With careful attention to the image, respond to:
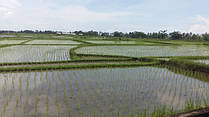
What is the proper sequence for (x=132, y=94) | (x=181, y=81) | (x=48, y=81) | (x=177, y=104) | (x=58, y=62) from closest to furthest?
(x=177, y=104)
(x=132, y=94)
(x=48, y=81)
(x=181, y=81)
(x=58, y=62)

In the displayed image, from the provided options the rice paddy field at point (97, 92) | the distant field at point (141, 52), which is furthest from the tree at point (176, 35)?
the rice paddy field at point (97, 92)

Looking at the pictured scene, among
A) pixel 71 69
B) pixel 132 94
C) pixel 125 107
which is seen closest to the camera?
pixel 125 107

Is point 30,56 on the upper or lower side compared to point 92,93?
upper

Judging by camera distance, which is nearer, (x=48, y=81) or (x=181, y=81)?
(x=48, y=81)

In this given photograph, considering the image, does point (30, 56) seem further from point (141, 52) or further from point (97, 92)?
point (141, 52)

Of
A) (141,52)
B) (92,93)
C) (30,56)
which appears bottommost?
(92,93)

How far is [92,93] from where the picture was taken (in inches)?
197

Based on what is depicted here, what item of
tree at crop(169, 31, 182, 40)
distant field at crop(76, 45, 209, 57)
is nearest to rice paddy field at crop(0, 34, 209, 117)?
distant field at crop(76, 45, 209, 57)

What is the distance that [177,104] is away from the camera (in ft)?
14.5

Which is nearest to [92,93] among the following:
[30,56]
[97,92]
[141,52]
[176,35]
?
[97,92]

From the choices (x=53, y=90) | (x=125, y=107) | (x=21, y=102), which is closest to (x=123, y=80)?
(x=125, y=107)

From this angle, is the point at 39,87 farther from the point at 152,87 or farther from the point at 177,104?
the point at 177,104

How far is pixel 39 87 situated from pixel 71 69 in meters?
2.68

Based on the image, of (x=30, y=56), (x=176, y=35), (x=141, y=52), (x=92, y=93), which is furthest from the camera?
(x=176, y=35)
